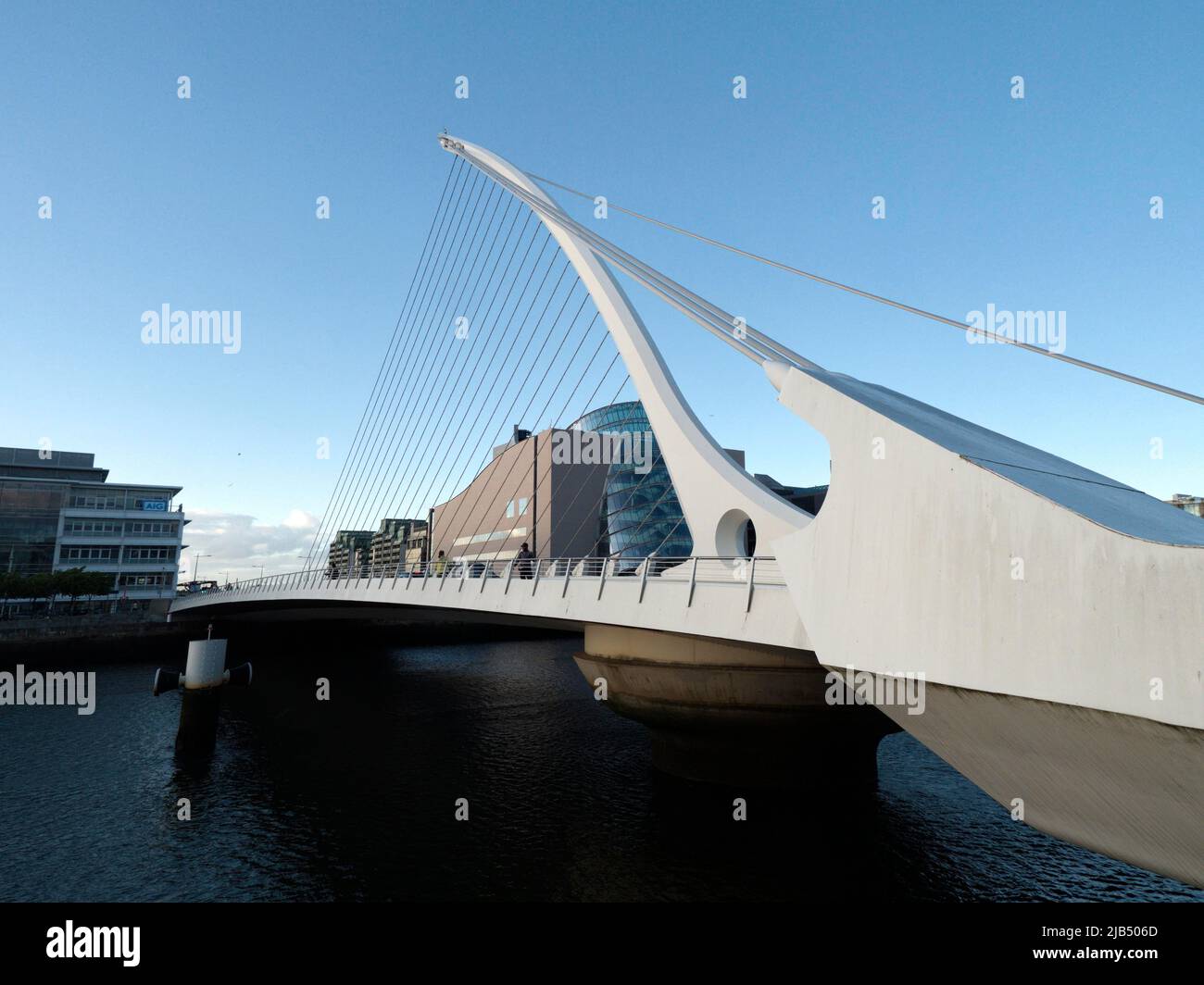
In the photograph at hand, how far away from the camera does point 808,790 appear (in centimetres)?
1559

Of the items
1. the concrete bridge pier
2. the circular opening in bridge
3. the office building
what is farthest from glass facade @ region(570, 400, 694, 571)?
the office building

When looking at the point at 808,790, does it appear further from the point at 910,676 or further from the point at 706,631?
the point at 910,676

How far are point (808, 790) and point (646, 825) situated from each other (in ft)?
13.0

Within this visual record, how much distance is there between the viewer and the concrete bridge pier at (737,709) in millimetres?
14047

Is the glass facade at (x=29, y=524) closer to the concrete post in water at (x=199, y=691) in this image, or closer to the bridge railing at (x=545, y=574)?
the bridge railing at (x=545, y=574)

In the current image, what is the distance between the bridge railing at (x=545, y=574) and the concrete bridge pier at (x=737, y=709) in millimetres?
2031

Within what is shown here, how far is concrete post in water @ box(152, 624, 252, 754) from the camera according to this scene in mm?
22875

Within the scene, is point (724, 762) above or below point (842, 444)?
below

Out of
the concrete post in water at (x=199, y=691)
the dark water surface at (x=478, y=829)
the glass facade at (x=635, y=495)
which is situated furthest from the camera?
the glass facade at (x=635, y=495)

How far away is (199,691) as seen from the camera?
2361 centimetres
